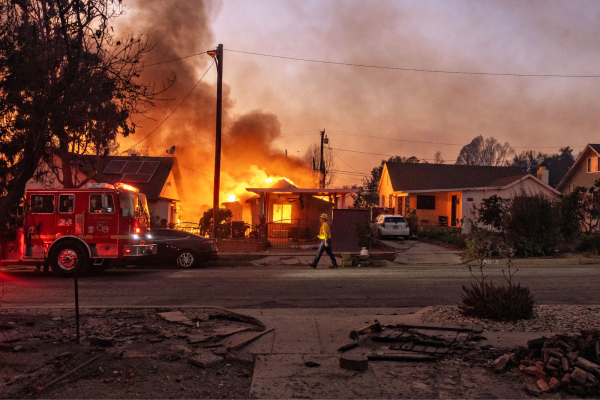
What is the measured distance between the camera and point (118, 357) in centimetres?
596

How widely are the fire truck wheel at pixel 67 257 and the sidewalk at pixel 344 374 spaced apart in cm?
836

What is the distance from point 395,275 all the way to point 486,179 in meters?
29.3

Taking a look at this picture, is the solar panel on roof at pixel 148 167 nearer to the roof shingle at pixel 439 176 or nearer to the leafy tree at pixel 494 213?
the roof shingle at pixel 439 176

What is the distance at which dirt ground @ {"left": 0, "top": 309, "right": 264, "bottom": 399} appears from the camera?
5047mm

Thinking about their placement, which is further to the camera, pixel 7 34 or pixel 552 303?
pixel 552 303

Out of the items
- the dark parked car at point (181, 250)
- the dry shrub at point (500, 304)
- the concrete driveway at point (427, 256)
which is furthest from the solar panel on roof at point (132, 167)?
the dry shrub at point (500, 304)

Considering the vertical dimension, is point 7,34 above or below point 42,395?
above

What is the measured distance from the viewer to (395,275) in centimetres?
1384

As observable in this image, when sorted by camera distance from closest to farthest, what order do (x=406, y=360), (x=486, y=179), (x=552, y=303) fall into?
(x=406, y=360)
(x=552, y=303)
(x=486, y=179)

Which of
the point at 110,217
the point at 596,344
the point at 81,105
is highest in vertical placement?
the point at 81,105

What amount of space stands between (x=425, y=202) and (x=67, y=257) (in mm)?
27907

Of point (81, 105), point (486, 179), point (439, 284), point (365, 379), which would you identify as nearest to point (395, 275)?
point (439, 284)

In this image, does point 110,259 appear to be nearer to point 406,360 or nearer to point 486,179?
point 406,360

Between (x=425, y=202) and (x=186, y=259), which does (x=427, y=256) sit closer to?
(x=186, y=259)
